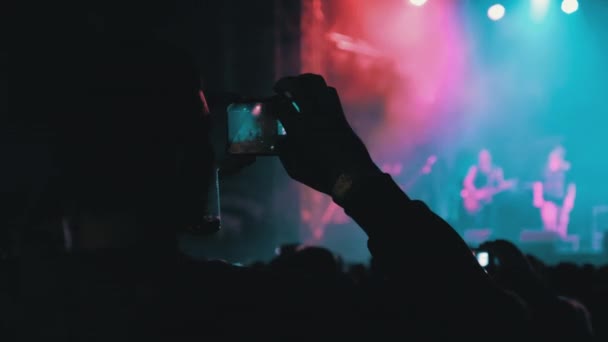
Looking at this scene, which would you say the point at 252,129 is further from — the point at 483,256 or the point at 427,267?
the point at 483,256

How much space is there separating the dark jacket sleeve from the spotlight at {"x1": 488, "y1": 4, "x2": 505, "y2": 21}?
45.8 feet

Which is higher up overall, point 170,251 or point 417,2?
point 417,2

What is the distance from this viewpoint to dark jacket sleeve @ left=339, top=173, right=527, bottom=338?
809mm

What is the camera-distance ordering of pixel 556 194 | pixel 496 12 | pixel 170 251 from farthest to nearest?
pixel 496 12, pixel 556 194, pixel 170 251

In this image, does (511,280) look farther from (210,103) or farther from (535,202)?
(535,202)

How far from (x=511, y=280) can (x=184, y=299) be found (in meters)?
2.09

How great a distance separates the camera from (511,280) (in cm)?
252

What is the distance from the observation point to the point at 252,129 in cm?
118

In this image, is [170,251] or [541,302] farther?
[541,302]

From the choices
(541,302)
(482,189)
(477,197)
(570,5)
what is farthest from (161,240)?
(570,5)

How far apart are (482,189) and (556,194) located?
5.54 ft

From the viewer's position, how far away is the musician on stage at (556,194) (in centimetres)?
1334

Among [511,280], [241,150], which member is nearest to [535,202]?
[511,280]

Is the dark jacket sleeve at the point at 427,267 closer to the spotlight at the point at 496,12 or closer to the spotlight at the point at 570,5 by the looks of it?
the spotlight at the point at 496,12
